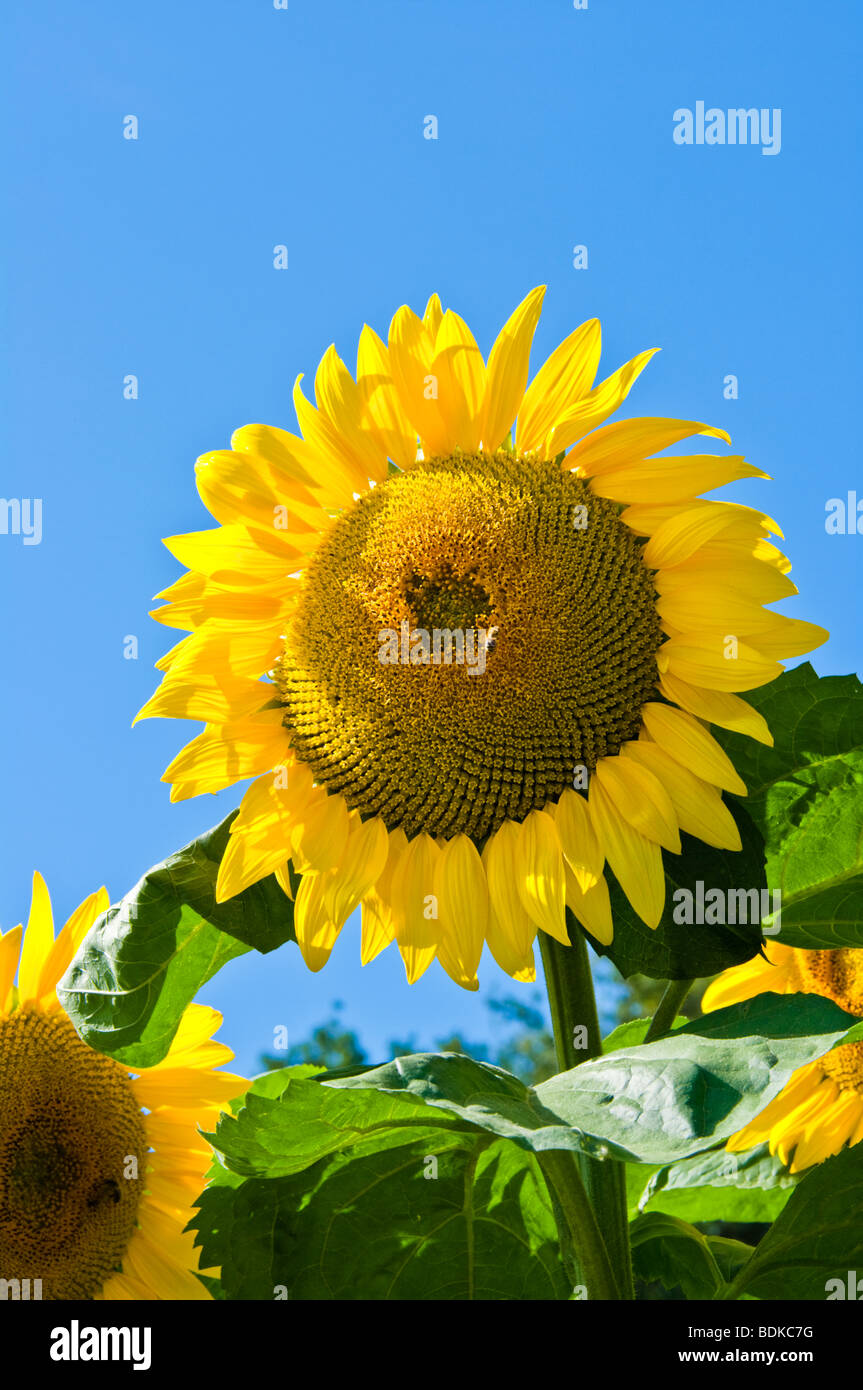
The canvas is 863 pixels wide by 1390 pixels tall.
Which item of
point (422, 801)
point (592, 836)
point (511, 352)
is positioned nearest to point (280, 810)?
point (422, 801)

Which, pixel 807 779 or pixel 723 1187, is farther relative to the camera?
pixel 723 1187

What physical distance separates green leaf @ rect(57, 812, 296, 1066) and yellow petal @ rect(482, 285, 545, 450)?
0.88 metres

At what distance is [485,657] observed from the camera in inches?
89.7

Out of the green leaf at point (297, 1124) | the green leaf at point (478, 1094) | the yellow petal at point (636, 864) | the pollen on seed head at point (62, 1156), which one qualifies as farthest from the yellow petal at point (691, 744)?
the pollen on seed head at point (62, 1156)

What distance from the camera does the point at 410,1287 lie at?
243cm

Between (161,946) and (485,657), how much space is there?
0.74 metres

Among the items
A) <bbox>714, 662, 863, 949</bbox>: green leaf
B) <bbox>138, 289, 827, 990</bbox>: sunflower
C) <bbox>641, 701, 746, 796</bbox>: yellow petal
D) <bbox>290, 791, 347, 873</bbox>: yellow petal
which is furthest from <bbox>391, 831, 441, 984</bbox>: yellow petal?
<bbox>714, 662, 863, 949</bbox>: green leaf

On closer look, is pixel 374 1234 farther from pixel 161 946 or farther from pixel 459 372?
pixel 459 372

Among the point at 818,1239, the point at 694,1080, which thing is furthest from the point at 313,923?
the point at 818,1239

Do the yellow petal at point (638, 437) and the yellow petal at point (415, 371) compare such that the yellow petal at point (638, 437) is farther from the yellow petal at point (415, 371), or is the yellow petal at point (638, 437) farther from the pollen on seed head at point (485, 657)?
the yellow petal at point (415, 371)

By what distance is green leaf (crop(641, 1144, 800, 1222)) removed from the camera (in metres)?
2.01

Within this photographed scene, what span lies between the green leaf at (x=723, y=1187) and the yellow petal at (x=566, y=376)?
4.17ft

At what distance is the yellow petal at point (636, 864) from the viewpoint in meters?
2.13

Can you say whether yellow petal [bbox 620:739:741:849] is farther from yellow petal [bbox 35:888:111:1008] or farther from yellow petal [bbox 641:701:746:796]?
yellow petal [bbox 35:888:111:1008]
